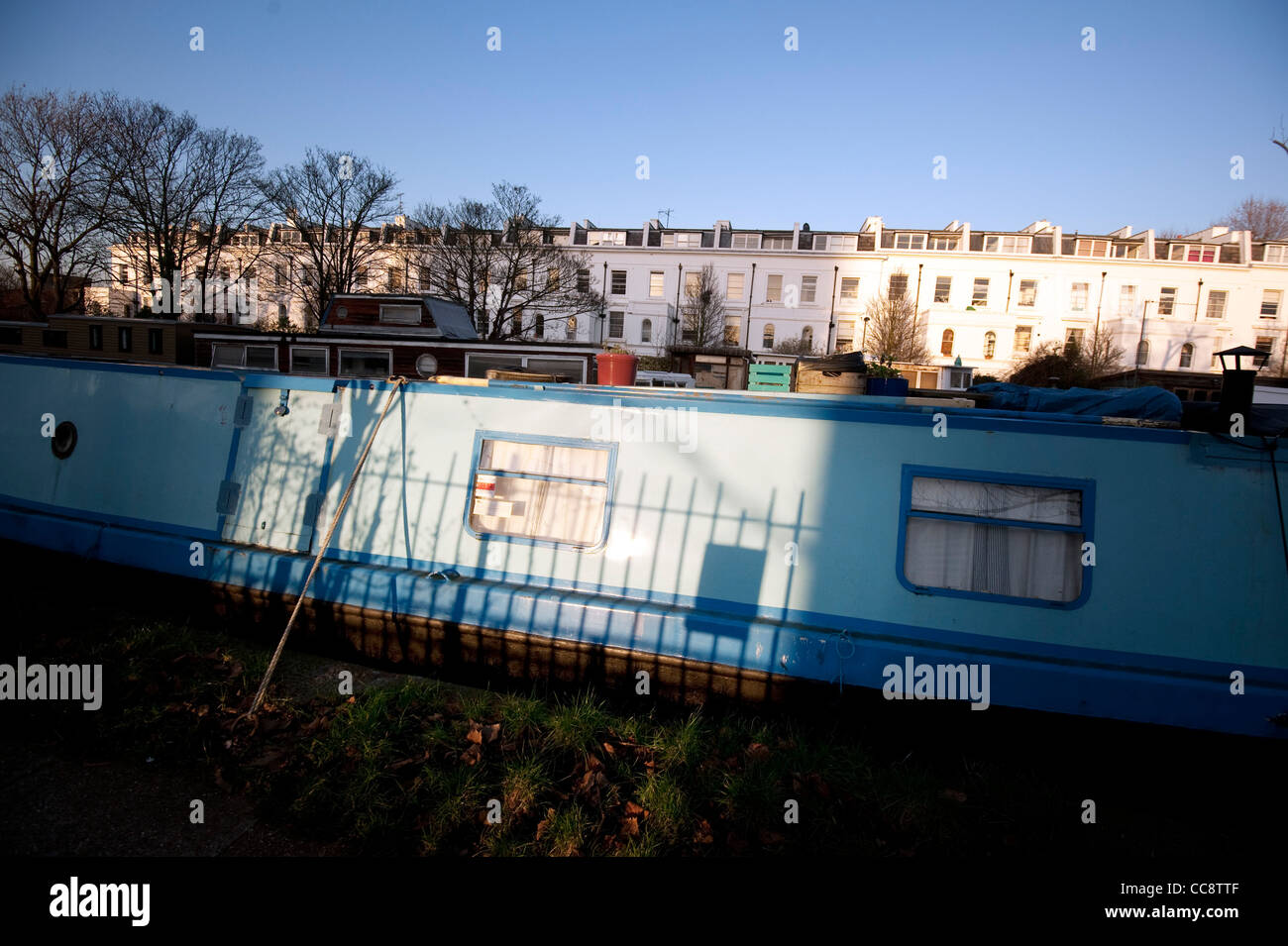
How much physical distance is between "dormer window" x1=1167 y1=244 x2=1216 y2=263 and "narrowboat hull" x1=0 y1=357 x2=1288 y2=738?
45.9 metres

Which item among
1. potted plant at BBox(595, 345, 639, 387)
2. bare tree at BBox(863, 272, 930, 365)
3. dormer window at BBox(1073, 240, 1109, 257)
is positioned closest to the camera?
potted plant at BBox(595, 345, 639, 387)

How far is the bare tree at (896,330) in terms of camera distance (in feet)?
105

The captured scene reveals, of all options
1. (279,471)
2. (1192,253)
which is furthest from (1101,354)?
(279,471)

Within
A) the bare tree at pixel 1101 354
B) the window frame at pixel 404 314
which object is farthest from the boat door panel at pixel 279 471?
the bare tree at pixel 1101 354

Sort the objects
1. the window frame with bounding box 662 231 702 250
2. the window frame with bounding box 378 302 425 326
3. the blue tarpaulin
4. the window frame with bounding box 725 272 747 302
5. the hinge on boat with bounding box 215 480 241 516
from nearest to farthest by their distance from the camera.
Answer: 1. the blue tarpaulin
2. the hinge on boat with bounding box 215 480 241 516
3. the window frame with bounding box 378 302 425 326
4. the window frame with bounding box 725 272 747 302
5. the window frame with bounding box 662 231 702 250

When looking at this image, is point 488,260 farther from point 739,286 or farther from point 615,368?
point 615,368

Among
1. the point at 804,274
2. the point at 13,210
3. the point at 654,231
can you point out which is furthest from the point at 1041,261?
the point at 13,210

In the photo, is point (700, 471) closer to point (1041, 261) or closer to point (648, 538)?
point (648, 538)

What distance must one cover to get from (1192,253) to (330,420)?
4895 centimetres

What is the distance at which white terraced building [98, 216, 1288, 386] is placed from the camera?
3584cm

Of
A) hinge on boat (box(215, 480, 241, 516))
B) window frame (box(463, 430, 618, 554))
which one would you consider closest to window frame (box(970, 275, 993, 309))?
window frame (box(463, 430, 618, 554))

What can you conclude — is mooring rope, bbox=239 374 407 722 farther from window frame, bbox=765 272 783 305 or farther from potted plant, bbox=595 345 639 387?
window frame, bbox=765 272 783 305

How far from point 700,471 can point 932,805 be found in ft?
6.82

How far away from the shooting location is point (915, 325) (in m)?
34.2
